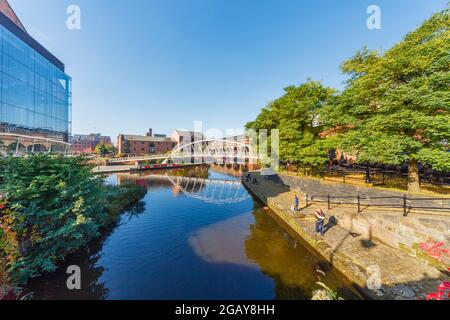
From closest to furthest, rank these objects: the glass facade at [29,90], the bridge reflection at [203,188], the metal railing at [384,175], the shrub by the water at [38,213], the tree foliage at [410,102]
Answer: the shrub by the water at [38,213], the tree foliage at [410,102], the metal railing at [384,175], the bridge reflection at [203,188], the glass facade at [29,90]

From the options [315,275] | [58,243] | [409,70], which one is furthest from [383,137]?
[58,243]

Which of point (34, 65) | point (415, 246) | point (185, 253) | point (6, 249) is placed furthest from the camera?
point (34, 65)

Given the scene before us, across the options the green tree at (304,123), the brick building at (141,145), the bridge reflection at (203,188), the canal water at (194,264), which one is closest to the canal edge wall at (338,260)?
the canal water at (194,264)

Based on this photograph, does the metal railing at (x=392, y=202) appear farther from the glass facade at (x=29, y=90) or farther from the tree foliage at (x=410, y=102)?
the glass facade at (x=29, y=90)

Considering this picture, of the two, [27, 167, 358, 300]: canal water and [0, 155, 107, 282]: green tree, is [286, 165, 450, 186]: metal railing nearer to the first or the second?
[27, 167, 358, 300]: canal water

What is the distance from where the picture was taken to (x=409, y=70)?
9.82 meters

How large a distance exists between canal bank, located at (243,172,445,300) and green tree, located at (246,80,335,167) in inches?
310

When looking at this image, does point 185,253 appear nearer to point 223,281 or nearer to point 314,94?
point 223,281

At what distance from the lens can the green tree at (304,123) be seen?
16.0 metres

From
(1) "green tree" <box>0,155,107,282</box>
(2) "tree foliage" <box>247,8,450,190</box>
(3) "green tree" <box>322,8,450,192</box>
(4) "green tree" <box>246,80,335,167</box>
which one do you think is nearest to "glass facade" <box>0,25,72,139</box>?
(1) "green tree" <box>0,155,107,282</box>

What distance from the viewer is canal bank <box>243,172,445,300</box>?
504 centimetres

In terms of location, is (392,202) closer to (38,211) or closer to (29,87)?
(38,211)

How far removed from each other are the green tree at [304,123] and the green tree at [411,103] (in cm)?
336

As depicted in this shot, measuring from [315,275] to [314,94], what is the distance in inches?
660
